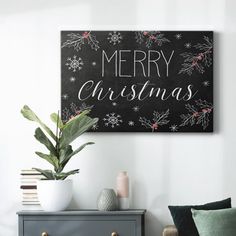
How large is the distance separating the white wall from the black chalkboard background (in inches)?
2.9

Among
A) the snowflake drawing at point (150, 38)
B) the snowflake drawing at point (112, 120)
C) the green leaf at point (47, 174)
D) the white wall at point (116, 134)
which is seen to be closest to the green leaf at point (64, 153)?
the green leaf at point (47, 174)

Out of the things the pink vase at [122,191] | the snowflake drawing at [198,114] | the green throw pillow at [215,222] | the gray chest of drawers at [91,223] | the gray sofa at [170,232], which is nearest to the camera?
the green throw pillow at [215,222]

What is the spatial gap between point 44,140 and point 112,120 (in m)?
0.57

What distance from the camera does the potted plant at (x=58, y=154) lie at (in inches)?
190

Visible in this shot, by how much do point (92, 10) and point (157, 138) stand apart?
42.4 inches

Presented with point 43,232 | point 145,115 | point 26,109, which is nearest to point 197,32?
point 145,115

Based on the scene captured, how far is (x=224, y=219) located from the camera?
4449 millimetres

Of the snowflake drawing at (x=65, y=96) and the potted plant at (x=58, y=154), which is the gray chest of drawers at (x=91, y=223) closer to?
the potted plant at (x=58, y=154)

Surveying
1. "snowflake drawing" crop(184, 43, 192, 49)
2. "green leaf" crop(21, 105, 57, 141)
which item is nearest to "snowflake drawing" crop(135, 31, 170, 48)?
"snowflake drawing" crop(184, 43, 192, 49)

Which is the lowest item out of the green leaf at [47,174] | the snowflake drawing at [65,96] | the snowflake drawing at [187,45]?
the green leaf at [47,174]

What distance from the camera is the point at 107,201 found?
4.88 metres

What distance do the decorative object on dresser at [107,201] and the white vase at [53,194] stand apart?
0.79 ft

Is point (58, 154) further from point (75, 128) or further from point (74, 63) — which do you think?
point (74, 63)

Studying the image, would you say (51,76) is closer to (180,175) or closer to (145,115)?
(145,115)
